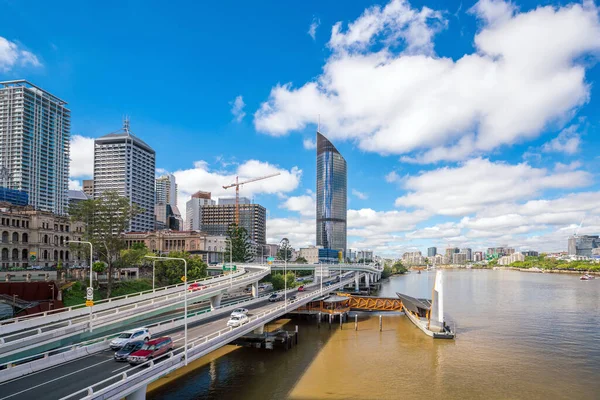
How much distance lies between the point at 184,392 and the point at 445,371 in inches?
1175

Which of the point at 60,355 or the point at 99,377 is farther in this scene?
the point at 60,355

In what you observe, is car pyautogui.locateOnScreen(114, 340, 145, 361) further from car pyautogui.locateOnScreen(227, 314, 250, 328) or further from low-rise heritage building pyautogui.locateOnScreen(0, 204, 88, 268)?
low-rise heritage building pyautogui.locateOnScreen(0, 204, 88, 268)

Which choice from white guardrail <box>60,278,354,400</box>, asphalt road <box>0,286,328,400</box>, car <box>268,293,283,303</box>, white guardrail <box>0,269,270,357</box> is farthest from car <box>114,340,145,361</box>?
car <box>268,293,283,303</box>

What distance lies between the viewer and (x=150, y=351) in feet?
100

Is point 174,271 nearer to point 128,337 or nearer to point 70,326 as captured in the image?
point 70,326

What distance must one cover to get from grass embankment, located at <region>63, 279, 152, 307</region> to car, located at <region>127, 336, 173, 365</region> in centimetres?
3873

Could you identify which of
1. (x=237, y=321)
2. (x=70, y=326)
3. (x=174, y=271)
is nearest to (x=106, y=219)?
(x=174, y=271)

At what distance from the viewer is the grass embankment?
63.8 m

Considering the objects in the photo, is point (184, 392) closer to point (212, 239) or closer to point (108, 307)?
point (108, 307)

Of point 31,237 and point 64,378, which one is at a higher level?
point 31,237

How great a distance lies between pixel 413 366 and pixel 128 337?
109ft

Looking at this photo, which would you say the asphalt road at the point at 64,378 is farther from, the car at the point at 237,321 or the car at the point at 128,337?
the car at the point at 237,321

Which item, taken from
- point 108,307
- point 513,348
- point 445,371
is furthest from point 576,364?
point 108,307

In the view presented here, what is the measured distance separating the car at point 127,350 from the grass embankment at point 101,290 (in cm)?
3771
